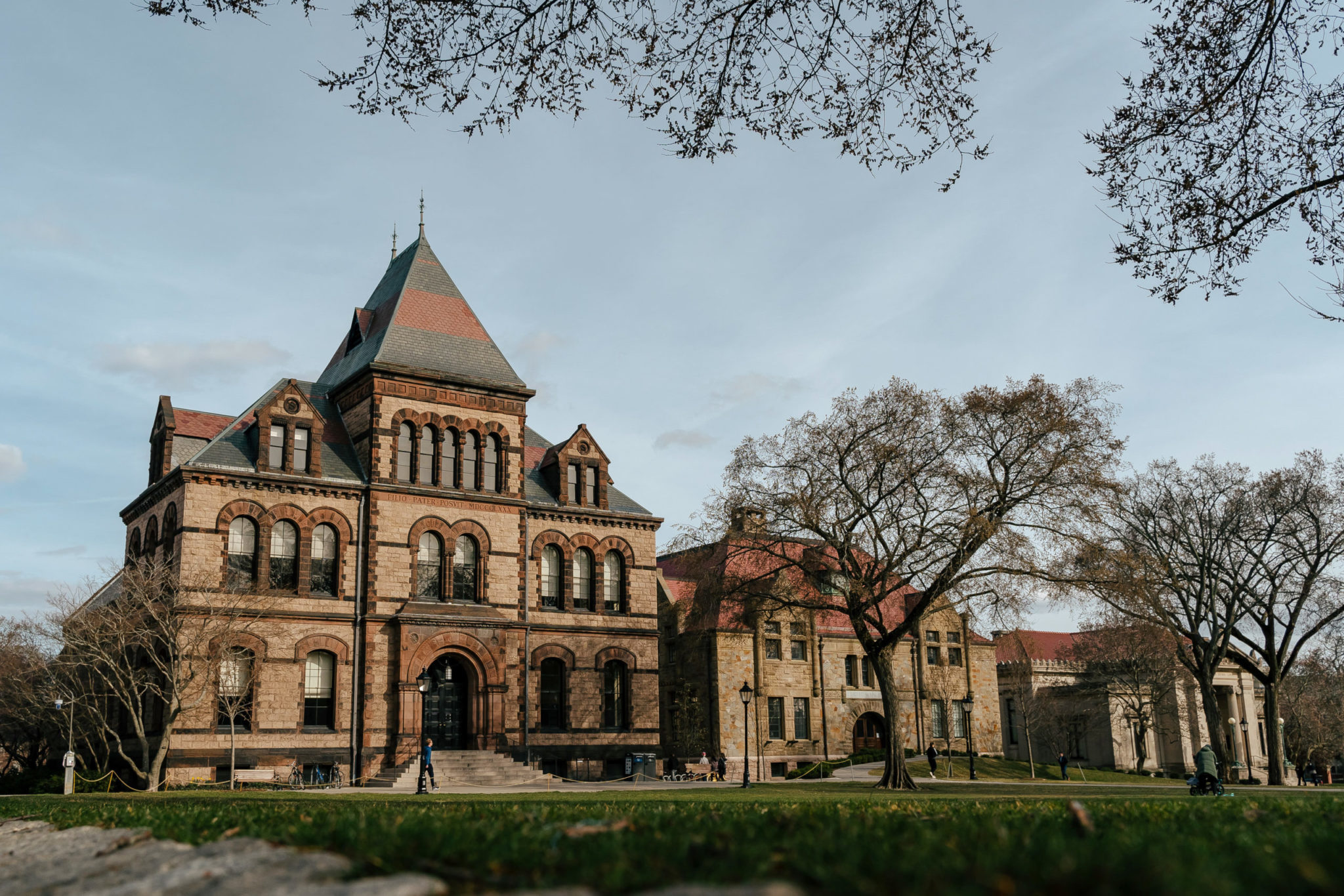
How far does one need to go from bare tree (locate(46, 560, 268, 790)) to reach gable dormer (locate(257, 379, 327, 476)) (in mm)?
4625

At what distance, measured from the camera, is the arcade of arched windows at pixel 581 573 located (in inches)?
1583

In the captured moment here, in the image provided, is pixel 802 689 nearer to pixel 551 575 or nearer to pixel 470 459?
pixel 551 575

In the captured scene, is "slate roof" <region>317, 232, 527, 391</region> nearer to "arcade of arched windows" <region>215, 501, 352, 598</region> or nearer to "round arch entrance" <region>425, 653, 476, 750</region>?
"arcade of arched windows" <region>215, 501, 352, 598</region>

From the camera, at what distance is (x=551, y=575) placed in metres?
40.6

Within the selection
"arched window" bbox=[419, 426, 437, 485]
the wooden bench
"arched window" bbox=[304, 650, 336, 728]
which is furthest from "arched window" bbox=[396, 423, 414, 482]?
the wooden bench

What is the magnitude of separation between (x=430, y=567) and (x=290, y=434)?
6.54 metres

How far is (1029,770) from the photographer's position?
53562mm

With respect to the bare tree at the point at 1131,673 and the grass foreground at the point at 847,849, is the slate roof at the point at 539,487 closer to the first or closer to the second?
the bare tree at the point at 1131,673

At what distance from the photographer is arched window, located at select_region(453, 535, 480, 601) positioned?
37.7 m

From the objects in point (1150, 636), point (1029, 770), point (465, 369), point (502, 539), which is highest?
point (465, 369)

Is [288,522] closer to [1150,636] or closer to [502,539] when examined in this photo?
[502,539]

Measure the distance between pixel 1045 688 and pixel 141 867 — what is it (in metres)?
71.6

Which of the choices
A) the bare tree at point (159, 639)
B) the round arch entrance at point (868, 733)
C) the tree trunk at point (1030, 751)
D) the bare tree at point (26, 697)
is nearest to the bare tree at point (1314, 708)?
the tree trunk at point (1030, 751)

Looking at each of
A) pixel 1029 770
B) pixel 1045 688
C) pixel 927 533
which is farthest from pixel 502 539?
pixel 1045 688
